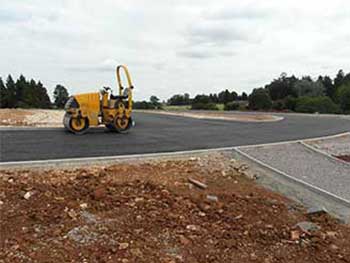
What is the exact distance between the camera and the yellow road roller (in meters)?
13.0

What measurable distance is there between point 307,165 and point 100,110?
742 cm

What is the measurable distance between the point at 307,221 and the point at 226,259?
1723mm

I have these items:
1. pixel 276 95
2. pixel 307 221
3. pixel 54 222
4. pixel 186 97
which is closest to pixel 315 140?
pixel 307 221

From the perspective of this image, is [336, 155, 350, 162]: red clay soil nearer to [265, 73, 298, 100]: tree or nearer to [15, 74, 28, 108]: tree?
[15, 74, 28, 108]: tree

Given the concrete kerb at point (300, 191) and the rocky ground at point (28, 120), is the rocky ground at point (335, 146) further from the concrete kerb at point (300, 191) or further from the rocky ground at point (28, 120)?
the rocky ground at point (28, 120)

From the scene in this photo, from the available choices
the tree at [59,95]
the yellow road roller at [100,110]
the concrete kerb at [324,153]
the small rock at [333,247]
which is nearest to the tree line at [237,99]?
the tree at [59,95]

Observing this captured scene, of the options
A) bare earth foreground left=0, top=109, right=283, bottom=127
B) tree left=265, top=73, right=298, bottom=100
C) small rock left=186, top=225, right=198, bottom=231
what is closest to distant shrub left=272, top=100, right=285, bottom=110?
tree left=265, top=73, right=298, bottom=100

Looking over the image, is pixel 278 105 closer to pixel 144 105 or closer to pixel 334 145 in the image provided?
pixel 144 105

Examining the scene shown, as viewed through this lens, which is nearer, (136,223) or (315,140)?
(136,223)

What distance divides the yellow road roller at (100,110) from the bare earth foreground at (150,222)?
6.39 meters

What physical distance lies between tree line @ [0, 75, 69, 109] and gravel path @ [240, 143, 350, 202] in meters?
49.7

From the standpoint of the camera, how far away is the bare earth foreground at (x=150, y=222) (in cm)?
438

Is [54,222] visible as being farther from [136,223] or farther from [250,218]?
[250,218]

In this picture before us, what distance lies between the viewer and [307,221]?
5.49 m
